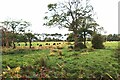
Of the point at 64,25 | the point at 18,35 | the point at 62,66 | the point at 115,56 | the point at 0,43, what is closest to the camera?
the point at 62,66

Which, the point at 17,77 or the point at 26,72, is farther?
the point at 26,72

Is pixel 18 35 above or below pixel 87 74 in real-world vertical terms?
above

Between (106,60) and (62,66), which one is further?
(106,60)

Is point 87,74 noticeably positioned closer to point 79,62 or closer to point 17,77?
point 79,62

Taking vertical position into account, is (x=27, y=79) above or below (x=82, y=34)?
below

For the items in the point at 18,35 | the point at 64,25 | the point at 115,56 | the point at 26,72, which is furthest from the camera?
the point at 64,25

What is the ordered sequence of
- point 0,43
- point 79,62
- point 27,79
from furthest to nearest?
point 0,43 < point 79,62 < point 27,79

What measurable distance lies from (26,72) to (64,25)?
25.2 metres

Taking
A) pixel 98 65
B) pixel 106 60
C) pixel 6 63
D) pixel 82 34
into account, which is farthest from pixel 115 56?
pixel 82 34

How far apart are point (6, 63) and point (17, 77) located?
426 centimetres

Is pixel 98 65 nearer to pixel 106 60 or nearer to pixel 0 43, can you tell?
pixel 106 60

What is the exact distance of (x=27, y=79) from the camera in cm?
1614

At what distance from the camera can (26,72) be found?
17.4 metres

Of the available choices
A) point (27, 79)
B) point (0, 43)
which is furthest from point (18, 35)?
point (27, 79)
